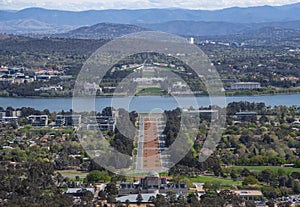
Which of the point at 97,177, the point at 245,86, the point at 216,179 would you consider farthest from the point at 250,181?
the point at 245,86

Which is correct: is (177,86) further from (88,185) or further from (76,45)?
(76,45)

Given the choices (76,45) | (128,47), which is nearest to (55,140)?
(128,47)

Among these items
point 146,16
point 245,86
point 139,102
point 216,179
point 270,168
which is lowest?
point 216,179

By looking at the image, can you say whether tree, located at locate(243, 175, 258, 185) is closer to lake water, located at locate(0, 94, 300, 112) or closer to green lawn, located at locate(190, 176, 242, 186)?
green lawn, located at locate(190, 176, 242, 186)

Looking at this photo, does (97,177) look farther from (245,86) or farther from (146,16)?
(146,16)

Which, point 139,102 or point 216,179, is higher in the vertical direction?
point 139,102

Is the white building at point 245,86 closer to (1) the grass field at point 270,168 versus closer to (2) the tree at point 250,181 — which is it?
(1) the grass field at point 270,168

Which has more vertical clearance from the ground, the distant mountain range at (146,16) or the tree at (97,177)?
the distant mountain range at (146,16)

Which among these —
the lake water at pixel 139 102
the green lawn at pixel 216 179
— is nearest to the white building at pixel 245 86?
the lake water at pixel 139 102
